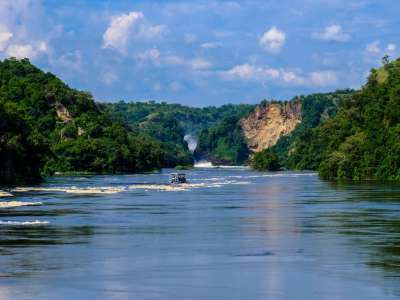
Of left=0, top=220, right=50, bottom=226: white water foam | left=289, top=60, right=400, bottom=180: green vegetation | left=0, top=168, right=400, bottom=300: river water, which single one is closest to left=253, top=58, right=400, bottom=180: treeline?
left=289, top=60, right=400, bottom=180: green vegetation

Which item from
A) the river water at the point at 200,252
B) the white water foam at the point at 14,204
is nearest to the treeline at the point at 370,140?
the white water foam at the point at 14,204

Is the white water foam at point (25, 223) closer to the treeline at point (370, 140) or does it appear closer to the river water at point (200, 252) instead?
the river water at point (200, 252)

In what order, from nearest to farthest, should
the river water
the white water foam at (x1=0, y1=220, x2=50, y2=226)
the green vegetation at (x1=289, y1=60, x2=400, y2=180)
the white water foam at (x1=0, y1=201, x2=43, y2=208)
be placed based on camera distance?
the river water → the white water foam at (x1=0, y1=220, x2=50, y2=226) → the white water foam at (x1=0, y1=201, x2=43, y2=208) → the green vegetation at (x1=289, y1=60, x2=400, y2=180)

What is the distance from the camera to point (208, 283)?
103 feet

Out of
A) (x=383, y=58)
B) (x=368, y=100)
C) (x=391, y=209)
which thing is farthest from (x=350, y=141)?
(x=391, y=209)

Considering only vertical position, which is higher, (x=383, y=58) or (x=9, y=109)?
(x=383, y=58)

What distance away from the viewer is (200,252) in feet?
133

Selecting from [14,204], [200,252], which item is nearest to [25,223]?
[200,252]

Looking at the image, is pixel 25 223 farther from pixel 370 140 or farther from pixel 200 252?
pixel 370 140

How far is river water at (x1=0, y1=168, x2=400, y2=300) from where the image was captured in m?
30.3

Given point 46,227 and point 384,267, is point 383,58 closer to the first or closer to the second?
point 46,227

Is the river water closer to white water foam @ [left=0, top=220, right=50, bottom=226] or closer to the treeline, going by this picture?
white water foam @ [left=0, top=220, right=50, bottom=226]

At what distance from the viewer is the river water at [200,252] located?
99.5ft

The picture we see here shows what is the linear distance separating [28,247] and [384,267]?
1478 cm
